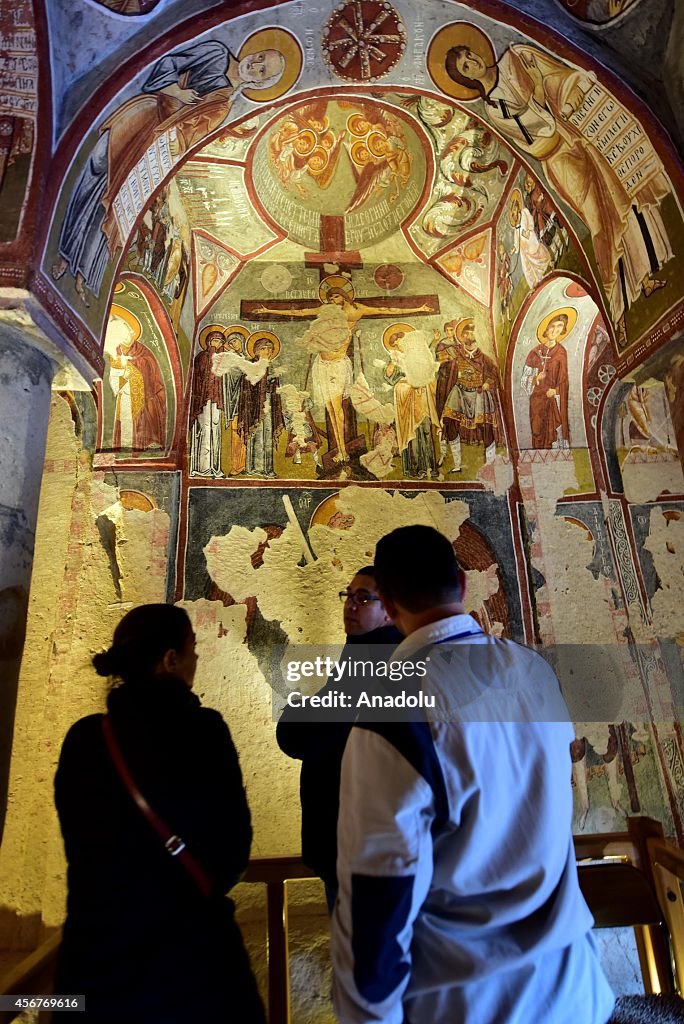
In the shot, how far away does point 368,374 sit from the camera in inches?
297

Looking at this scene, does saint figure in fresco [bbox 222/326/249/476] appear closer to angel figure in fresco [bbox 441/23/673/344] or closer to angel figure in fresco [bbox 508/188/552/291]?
angel figure in fresco [bbox 508/188/552/291]

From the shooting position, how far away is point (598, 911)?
10.5 feet

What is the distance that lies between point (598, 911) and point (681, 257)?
412 centimetres

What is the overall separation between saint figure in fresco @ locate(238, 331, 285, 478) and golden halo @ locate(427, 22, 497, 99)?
3.29 m

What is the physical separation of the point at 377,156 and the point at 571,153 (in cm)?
245

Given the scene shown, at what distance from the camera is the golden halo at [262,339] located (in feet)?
24.7

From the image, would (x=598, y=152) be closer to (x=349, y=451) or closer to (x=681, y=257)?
(x=681, y=257)

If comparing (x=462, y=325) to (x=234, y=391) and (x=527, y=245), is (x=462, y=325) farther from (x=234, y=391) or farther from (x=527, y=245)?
(x=234, y=391)

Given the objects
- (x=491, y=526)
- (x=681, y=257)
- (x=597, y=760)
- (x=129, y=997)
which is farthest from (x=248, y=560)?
(x=129, y=997)

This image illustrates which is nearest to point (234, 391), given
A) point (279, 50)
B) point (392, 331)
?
point (392, 331)

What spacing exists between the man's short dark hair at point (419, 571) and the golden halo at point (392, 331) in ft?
20.5

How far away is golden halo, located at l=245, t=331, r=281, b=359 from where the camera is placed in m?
7.53

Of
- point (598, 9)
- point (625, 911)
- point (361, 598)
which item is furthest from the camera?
point (598, 9)

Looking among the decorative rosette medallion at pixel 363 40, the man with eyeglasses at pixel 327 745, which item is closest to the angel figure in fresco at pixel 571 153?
the decorative rosette medallion at pixel 363 40
